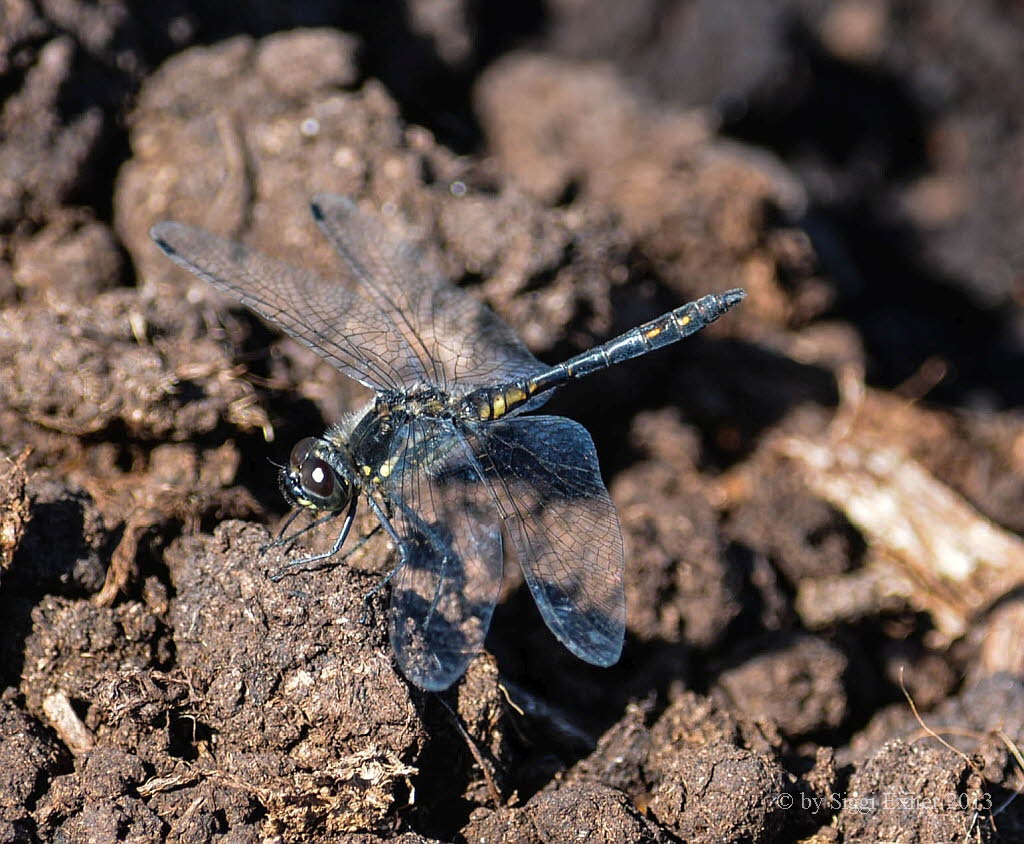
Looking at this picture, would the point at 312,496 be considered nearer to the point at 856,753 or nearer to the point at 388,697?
the point at 388,697

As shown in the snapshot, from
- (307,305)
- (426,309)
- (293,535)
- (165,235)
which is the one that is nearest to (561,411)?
(426,309)

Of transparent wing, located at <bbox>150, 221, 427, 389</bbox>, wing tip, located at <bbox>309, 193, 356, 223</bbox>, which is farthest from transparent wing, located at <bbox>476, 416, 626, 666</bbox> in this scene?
wing tip, located at <bbox>309, 193, 356, 223</bbox>

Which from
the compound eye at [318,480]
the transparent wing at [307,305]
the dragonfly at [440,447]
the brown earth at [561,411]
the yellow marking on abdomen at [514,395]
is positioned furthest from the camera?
the yellow marking on abdomen at [514,395]

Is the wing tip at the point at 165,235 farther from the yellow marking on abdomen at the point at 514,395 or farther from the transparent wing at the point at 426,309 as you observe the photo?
the yellow marking on abdomen at the point at 514,395

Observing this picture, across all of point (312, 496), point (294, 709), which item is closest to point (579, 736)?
point (294, 709)

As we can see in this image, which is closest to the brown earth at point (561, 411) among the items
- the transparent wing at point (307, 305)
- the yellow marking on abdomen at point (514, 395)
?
the transparent wing at point (307, 305)

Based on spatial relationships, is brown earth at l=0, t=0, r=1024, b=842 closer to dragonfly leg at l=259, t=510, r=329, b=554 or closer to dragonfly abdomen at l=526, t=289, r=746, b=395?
dragonfly leg at l=259, t=510, r=329, b=554

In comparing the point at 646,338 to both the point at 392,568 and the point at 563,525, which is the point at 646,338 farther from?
the point at 392,568
